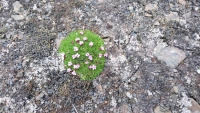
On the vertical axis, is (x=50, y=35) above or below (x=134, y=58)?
above

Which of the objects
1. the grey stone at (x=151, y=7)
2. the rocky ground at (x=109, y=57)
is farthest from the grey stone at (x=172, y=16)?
the grey stone at (x=151, y=7)

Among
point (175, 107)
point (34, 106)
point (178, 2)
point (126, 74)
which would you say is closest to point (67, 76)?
point (34, 106)

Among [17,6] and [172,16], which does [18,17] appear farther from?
[172,16]

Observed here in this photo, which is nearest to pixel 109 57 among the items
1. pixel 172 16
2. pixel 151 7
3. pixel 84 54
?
pixel 84 54

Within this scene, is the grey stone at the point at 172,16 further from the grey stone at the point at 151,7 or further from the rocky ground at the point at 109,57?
the grey stone at the point at 151,7

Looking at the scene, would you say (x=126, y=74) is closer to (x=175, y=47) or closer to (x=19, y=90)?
(x=175, y=47)

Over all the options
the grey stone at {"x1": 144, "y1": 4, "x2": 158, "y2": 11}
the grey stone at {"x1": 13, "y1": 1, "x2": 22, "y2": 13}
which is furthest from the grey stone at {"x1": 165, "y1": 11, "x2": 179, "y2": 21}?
the grey stone at {"x1": 13, "y1": 1, "x2": 22, "y2": 13}

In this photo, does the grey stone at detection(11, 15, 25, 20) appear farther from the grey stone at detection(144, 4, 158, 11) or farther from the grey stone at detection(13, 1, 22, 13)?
the grey stone at detection(144, 4, 158, 11)
